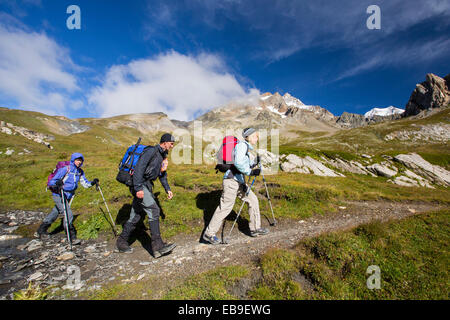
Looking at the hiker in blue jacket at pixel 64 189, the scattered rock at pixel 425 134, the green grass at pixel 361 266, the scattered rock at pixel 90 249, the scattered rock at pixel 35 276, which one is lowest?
the scattered rock at pixel 90 249

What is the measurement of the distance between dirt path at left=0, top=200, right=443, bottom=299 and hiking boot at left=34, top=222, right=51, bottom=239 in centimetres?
40

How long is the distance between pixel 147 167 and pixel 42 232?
22.6 feet

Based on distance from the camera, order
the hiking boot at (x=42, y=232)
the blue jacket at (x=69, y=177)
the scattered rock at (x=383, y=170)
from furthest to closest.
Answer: the scattered rock at (x=383, y=170) → the hiking boot at (x=42, y=232) → the blue jacket at (x=69, y=177)

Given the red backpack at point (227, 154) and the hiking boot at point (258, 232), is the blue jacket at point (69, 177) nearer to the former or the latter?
the red backpack at point (227, 154)

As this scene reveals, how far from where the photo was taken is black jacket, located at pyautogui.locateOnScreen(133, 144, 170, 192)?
260 inches

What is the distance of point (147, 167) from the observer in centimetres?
698

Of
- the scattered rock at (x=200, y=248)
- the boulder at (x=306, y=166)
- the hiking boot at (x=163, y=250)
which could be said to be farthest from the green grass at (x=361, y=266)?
the boulder at (x=306, y=166)

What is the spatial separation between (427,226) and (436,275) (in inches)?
170

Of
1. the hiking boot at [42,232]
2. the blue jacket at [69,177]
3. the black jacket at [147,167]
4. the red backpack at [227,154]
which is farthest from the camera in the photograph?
the hiking boot at [42,232]

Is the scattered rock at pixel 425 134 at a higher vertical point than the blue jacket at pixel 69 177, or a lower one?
higher

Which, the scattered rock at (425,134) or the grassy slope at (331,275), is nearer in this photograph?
the grassy slope at (331,275)

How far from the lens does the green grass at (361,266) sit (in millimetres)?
4383

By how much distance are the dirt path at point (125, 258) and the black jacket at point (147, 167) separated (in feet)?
9.22

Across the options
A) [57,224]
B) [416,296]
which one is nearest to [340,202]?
[416,296]
